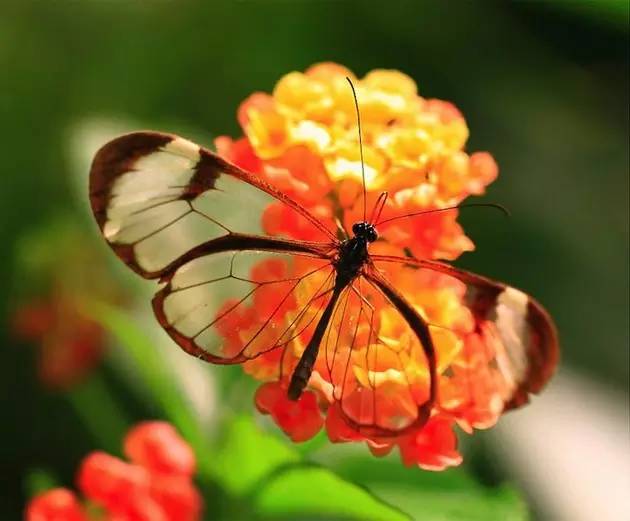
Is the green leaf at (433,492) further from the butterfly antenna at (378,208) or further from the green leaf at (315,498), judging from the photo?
the butterfly antenna at (378,208)

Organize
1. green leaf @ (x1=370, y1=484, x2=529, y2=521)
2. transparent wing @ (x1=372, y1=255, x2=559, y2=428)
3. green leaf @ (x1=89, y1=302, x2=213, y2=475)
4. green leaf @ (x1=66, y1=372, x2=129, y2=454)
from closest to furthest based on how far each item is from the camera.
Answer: transparent wing @ (x1=372, y1=255, x2=559, y2=428) → green leaf @ (x1=370, y1=484, x2=529, y2=521) → green leaf @ (x1=89, y1=302, x2=213, y2=475) → green leaf @ (x1=66, y1=372, x2=129, y2=454)

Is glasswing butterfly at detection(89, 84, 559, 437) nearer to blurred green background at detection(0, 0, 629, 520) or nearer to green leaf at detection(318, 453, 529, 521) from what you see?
green leaf at detection(318, 453, 529, 521)

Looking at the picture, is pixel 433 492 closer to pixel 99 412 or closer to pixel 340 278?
pixel 340 278

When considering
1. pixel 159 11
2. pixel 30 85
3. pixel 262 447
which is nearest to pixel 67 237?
pixel 30 85

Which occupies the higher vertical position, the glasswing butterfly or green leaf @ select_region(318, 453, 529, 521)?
the glasswing butterfly

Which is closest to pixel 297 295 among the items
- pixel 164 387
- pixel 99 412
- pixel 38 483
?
pixel 164 387

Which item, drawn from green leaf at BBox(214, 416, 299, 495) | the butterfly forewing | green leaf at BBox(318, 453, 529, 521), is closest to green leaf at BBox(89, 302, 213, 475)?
green leaf at BBox(214, 416, 299, 495)
